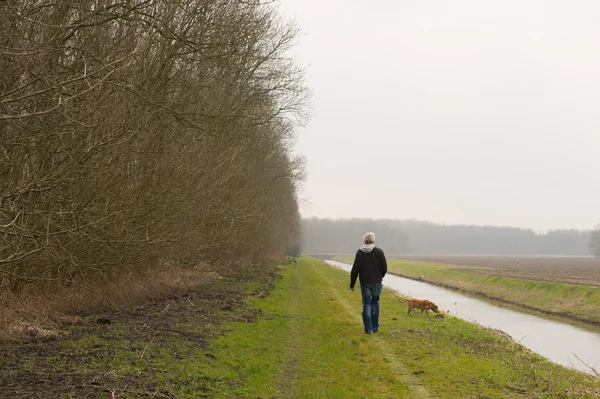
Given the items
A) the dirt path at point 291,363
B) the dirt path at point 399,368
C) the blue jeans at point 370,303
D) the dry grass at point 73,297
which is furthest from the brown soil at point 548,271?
the dry grass at point 73,297

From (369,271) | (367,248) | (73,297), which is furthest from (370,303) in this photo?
(73,297)

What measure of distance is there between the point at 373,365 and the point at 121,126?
19.5ft

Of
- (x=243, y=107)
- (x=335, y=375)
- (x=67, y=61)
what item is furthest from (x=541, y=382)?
(x=243, y=107)

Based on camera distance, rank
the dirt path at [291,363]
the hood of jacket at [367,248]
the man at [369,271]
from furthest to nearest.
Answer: the hood of jacket at [367,248] < the man at [369,271] < the dirt path at [291,363]

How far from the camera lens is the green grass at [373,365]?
7.60 meters

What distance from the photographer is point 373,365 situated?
909cm

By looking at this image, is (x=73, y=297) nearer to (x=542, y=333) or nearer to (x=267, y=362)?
(x=267, y=362)

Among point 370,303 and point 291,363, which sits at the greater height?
point 370,303

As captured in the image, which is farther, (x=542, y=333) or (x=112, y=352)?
(x=542, y=333)

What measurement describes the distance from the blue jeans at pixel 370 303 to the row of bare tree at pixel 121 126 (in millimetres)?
4897

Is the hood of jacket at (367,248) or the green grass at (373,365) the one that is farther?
the hood of jacket at (367,248)

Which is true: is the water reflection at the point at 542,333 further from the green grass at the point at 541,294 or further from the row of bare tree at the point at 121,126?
the row of bare tree at the point at 121,126

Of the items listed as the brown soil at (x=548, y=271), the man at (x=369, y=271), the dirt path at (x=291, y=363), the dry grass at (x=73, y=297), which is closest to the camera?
the dirt path at (x=291, y=363)

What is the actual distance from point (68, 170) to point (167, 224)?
19.6 ft
